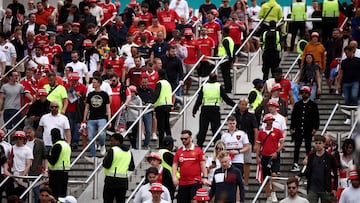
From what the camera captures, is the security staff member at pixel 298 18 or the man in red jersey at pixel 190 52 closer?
the man in red jersey at pixel 190 52

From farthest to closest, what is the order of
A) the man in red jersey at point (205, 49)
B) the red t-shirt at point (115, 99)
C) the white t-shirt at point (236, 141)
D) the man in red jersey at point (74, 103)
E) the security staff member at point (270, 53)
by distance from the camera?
the man in red jersey at point (205, 49)
the security staff member at point (270, 53)
the red t-shirt at point (115, 99)
the man in red jersey at point (74, 103)
the white t-shirt at point (236, 141)

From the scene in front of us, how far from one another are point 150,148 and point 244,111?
2354 mm

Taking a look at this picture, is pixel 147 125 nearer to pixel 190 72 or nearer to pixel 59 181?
pixel 190 72

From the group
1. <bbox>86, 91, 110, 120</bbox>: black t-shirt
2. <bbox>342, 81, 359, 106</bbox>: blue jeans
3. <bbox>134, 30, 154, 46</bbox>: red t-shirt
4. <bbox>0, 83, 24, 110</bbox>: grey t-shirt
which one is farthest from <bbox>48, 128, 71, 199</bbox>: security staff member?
<bbox>134, 30, 154, 46</bbox>: red t-shirt

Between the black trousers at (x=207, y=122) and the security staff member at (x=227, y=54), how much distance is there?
348 cm

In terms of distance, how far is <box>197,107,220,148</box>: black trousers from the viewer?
23734mm

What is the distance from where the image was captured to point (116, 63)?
1077 inches

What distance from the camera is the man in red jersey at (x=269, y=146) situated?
2189cm

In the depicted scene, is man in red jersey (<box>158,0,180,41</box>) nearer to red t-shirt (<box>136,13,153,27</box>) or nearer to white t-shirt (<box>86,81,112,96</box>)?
red t-shirt (<box>136,13,153,27</box>)

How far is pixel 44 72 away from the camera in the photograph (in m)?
27.2

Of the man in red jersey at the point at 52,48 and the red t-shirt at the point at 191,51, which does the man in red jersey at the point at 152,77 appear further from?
the man in red jersey at the point at 52,48

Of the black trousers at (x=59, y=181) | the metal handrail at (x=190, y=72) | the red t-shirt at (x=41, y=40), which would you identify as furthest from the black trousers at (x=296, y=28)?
the black trousers at (x=59, y=181)

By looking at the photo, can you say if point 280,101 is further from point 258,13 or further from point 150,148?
point 258,13

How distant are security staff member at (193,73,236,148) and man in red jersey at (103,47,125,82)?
11.8 ft
